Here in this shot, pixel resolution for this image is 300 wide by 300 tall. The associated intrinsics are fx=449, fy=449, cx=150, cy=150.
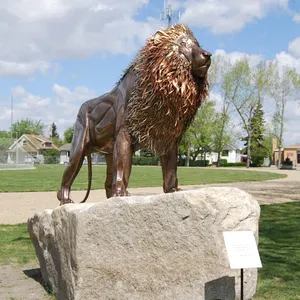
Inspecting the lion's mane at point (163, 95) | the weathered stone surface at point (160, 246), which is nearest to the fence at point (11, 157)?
the lion's mane at point (163, 95)

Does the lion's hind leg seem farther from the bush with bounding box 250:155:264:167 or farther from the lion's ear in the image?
the bush with bounding box 250:155:264:167

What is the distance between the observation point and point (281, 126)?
47.2m

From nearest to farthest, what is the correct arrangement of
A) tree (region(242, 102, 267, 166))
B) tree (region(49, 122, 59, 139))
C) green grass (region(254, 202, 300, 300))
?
green grass (region(254, 202, 300, 300))
tree (region(242, 102, 267, 166))
tree (region(49, 122, 59, 139))

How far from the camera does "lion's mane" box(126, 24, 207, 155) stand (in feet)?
15.2

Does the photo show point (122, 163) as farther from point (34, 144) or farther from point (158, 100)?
point (34, 144)

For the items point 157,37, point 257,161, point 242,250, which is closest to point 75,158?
point 157,37

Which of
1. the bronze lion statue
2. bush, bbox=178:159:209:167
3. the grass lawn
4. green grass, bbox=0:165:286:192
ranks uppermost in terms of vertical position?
the bronze lion statue

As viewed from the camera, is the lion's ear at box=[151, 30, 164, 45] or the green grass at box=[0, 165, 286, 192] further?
the green grass at box=[0, 165, 286, 192]

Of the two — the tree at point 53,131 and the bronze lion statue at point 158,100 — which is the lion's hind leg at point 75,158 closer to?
the bronze lion statue at point 158,100

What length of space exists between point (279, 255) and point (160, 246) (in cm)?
342

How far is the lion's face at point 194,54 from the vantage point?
4625mm

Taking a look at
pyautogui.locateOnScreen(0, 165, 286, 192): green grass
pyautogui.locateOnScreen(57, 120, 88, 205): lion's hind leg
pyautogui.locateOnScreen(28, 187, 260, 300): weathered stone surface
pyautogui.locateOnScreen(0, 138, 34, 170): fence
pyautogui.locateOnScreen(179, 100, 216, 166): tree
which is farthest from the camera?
pyautogui.locateOnScreen(179, 100, 216, 166): tree

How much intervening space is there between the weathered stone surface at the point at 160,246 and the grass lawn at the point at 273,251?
3.92ft

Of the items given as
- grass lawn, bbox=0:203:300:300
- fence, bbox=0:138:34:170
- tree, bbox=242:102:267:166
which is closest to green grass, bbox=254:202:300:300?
grass lawn, bbox=0:203:300:300
